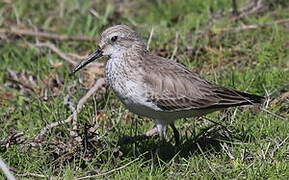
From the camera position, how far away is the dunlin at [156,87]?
6.30 metres

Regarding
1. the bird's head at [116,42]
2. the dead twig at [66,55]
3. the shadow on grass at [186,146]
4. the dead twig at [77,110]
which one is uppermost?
the bird's head at [116,42]

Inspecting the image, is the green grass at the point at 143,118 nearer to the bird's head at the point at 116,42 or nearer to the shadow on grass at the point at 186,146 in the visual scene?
the shadow on grass at the point at 186,146

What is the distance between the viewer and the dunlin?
20.7 feet

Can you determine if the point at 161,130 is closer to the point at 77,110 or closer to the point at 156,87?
the point at 156,87

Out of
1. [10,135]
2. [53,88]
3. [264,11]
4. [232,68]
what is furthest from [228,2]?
[10,135]

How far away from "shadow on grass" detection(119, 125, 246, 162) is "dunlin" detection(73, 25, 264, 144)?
128mm

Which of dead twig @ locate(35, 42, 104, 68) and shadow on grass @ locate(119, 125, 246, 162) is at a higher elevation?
dead twig @ locate(35, 42, 104, 68)

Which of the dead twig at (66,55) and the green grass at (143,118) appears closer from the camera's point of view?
the green grass at (143,118)

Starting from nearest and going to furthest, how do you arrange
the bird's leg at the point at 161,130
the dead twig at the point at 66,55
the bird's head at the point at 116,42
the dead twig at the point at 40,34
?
the bird's leg at the point at 161,130
the bird's head at the point at 116,42
the dead twig at the point at 66,55
the dead twig at the point at 40,34

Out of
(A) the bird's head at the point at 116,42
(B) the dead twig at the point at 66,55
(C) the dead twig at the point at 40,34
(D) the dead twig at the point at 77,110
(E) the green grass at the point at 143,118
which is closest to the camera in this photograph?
(E) the green grass at the point at 143,118

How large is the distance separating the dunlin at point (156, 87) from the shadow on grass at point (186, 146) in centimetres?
13

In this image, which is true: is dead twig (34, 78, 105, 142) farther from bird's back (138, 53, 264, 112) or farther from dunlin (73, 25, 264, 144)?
bird's back (138, 53, 264, 112)

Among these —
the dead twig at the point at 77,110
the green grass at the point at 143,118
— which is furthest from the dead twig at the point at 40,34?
the dead twig at the point at 77,110

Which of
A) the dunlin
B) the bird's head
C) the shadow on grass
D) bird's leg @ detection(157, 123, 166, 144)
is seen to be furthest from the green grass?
the bird's head
